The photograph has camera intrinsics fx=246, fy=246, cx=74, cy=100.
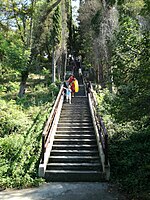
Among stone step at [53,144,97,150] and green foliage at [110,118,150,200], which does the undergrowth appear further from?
green foliage at [110,118,150,200]

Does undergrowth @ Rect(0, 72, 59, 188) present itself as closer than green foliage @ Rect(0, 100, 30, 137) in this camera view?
Yes

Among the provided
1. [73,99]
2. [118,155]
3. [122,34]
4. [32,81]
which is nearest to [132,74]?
[122,34]

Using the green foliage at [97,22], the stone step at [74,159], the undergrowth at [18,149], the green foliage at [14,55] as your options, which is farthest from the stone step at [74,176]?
the green foliage at [97,22]

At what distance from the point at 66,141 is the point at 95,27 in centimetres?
1786

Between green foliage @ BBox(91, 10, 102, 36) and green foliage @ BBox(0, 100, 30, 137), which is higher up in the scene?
green foliage @ BBox(91, 10, 102, 36)

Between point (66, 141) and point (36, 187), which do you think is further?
point (66, 141)

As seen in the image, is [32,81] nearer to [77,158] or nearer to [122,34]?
[77,158]

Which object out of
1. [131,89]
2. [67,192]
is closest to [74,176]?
[67,192]

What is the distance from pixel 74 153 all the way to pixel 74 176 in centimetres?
143

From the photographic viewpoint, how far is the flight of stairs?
335 inches

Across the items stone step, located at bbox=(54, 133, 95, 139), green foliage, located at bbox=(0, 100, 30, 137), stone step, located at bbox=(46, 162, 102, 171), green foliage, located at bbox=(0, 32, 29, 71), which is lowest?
stone step, located at bbox=(46, 162, 102, 171)

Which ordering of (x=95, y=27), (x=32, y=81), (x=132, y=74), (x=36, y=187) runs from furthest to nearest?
(x=32, y=81), (x=95, y=27), (x=36, y=187), (x=132, y=74)

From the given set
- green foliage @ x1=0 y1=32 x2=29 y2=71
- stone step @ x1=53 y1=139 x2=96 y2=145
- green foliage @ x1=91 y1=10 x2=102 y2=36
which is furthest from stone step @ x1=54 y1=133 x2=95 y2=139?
green foliage @ x1=91 y1=10 x2=102 y2=36

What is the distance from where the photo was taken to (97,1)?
28328mm
